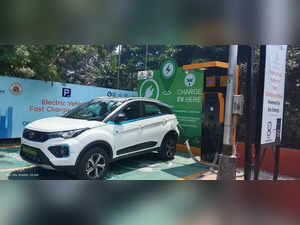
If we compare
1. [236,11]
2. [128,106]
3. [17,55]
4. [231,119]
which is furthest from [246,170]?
[17,55]

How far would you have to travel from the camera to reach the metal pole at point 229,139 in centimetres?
404

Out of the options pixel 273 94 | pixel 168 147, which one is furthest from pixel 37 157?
pixel 273 94

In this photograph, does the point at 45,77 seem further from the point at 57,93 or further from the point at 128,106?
the point at 128,106

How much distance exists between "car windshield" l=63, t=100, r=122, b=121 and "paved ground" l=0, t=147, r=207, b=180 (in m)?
1.13

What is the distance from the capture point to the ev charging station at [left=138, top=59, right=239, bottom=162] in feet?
19.4

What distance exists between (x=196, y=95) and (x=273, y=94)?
3.64 m

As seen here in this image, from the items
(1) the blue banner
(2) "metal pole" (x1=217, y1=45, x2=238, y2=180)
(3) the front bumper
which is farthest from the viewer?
(1) the blue banner

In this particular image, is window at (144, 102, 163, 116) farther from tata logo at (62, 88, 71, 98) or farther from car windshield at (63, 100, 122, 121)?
tata logo at (62, 88, 71, 98)

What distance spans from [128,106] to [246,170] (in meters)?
2.41

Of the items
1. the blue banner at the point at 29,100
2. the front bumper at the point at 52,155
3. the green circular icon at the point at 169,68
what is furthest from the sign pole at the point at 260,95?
the blue banner at the point at 29,100

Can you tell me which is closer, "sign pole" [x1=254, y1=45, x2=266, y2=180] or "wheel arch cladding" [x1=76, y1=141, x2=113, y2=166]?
→ "sign pole" [x1=254, y1=45, x2=266, y2=180]

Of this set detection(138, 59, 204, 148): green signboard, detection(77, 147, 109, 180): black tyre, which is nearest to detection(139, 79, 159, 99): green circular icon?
detection(138, 59, 204, 148): green signboard

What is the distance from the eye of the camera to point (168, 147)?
225 inches

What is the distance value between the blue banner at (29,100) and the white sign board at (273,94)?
21.0ft
